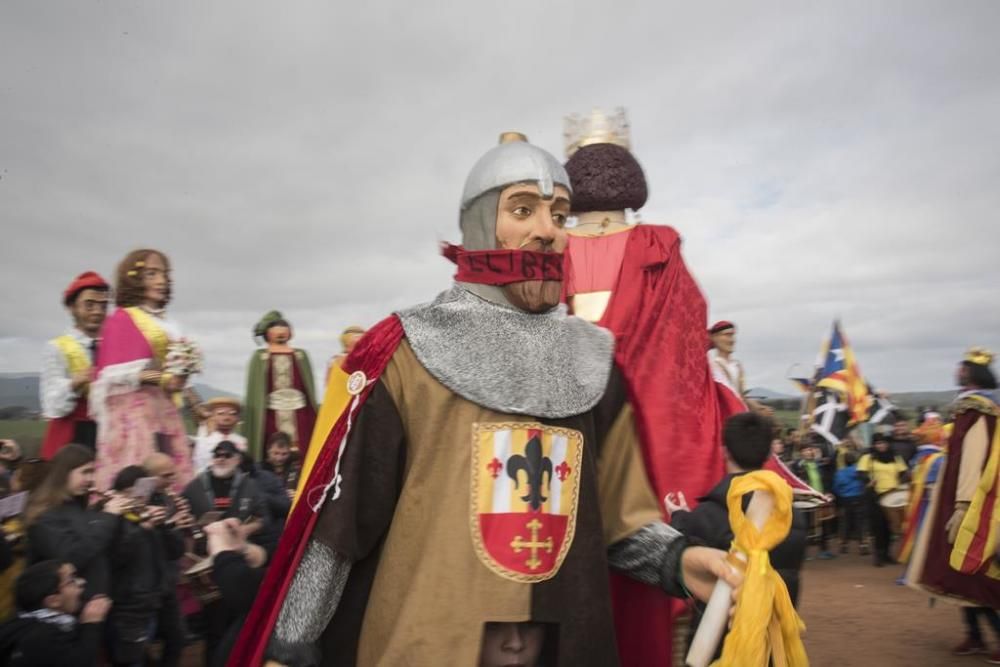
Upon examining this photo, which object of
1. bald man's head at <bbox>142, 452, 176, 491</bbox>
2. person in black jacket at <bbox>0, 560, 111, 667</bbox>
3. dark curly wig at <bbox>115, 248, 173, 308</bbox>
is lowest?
person in black jacket at <bbox>0, 560, 111, 667</bbox>

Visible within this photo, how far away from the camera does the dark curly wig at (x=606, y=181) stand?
166 inches

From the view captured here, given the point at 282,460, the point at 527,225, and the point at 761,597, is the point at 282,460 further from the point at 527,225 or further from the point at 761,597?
the point at 761,597

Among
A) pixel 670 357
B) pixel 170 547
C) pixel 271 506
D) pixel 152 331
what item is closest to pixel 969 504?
pixel 670 357

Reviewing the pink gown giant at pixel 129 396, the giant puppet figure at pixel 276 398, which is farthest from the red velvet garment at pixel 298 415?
the pink gown giant at pixel 129 396

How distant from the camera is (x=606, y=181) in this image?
13.9ft

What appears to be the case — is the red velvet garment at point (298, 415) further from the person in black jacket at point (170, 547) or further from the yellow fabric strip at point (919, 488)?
the yellow fabric strip at point (919, 488)

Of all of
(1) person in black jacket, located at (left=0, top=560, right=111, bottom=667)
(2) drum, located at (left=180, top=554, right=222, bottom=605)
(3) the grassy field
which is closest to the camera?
(1) person in black jacket, located at (left=0, top=560, right=111, bottom=667)

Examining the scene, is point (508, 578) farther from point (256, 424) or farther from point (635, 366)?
point (256, 424)

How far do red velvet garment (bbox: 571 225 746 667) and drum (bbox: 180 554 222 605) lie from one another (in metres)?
2.65

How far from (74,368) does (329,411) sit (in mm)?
3006

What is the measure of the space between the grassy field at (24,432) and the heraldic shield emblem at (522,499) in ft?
21.1

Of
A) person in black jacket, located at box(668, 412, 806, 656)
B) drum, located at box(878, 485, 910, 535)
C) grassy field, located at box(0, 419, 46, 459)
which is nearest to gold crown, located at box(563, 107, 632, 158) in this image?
person in black jacket, located at box(668, 412, 806, 656)

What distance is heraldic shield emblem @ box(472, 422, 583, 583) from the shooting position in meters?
1.85

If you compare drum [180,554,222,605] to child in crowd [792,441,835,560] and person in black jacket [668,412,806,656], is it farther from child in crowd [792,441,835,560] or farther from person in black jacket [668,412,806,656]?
child in crowd [792,441,835,560]
